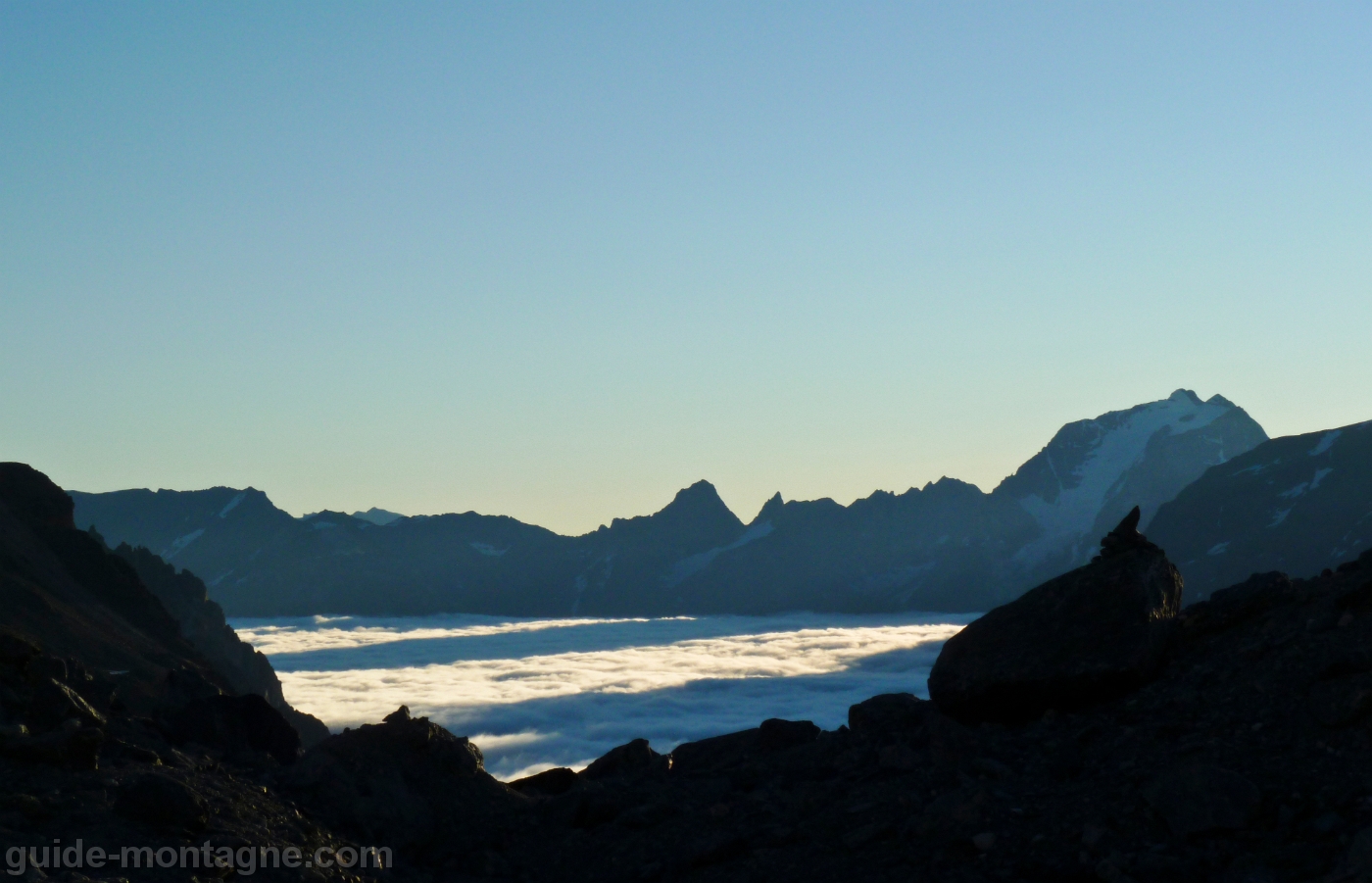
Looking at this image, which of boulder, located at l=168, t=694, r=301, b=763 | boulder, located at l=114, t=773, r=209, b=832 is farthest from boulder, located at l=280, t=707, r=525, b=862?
boulder, located at l=114, t=773, r=209, b=832

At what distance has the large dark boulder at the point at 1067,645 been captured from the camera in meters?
23.5

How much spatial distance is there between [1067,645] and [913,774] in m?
5.07

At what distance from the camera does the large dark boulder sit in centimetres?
2348

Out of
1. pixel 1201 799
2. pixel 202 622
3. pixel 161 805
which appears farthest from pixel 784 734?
pixel 202 622

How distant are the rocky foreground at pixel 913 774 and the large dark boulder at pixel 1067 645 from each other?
57 mm

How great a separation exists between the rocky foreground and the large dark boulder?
2.2 inches

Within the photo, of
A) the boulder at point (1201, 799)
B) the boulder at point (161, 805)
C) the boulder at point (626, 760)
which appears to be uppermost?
the boulder at point (161, 805)

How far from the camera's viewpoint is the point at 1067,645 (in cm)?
2417

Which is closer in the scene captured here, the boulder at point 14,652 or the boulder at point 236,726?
the boulder at point 14,652

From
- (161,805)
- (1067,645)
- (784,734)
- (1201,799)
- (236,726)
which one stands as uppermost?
(1067,645)

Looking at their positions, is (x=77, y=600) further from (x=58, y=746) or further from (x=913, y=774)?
(x=913, y=774)

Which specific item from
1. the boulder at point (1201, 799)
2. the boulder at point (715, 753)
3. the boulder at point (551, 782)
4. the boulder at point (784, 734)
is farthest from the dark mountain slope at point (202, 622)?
the boulder at point (1201, 799)

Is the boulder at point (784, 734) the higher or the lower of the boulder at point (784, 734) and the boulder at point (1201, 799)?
the lower

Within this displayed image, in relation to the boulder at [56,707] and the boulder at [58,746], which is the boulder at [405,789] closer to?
the boulder at [56,707]
